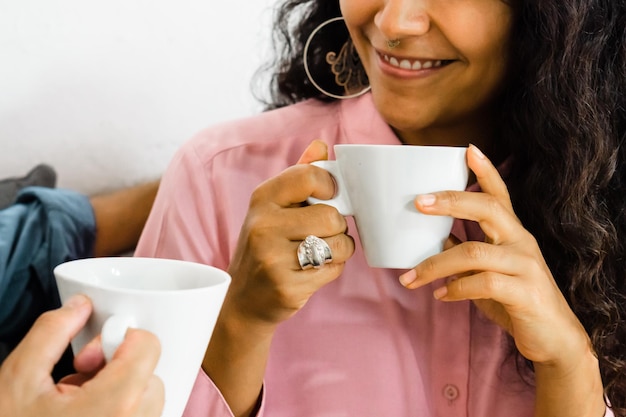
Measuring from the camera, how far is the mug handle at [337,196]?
79 cm

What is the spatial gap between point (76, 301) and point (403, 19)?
534mm

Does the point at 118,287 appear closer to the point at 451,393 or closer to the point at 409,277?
the point at 409,277

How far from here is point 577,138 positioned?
97 centimetres

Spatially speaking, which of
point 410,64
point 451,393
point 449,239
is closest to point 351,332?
point 451,393

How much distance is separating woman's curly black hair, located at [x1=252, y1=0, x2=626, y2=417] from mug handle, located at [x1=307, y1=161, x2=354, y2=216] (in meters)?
0.33

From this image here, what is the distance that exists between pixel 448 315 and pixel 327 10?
544 mm

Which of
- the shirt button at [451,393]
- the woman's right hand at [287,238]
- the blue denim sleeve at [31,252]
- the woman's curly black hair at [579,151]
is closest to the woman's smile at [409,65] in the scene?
the woman's curly black hair at [579,151]

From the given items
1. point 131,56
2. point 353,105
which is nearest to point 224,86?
point 131,56

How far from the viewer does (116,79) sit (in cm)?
133

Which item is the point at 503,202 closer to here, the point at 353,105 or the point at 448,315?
the point at 448,315

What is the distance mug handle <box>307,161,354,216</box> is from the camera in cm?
79

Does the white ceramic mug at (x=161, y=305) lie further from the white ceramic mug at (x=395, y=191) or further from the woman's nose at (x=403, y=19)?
the woman's nose at (x=403, y=19)

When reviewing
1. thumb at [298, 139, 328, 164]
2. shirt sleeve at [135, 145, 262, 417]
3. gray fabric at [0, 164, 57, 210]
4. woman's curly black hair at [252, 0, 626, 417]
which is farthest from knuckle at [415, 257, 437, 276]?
gray fabric at [0, 164, 57, 210]

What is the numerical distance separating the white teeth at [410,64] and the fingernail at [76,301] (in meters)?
0.55
